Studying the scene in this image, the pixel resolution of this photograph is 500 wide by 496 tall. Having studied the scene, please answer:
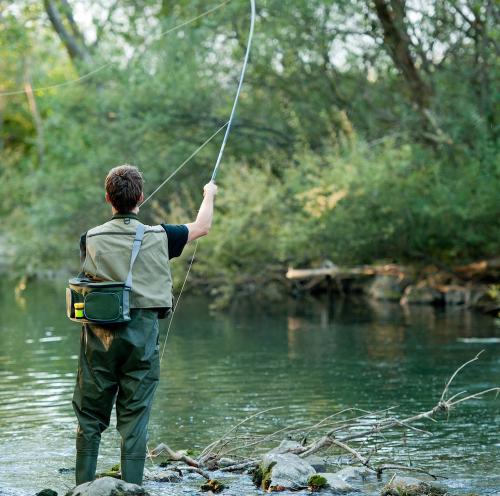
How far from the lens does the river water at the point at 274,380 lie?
8.02m

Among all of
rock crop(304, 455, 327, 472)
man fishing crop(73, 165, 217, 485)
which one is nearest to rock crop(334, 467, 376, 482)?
rock crop(304, 455, 327, 472)

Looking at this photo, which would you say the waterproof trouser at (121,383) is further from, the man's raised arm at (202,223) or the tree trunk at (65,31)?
the tree trunk at (65,31)

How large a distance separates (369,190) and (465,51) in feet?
14.9

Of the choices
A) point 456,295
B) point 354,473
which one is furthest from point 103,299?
point 456,295

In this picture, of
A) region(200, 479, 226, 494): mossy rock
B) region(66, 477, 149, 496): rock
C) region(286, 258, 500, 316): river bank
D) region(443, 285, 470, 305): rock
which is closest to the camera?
region(66, 477, 149, 496): rock

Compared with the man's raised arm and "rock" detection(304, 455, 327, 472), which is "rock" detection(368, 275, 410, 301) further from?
the man's raised arm

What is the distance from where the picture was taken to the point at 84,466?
600 cm

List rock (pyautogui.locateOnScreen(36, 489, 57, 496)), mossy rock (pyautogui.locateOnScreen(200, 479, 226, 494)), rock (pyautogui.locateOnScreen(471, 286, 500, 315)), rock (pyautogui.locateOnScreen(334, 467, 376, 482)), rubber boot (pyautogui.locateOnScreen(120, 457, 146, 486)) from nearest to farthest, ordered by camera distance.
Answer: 1. rubber boot (pyautogui.locateOnScreen(120, 457, 146, 486))
2. rock (pyautogui.locateOnScreen(36, 489, 57, 496))
3. mossy rock (pyautogui.locateOnScreen(200, 479, 226, 494))
4. rock (pyautogui.locateOnScreen(334, 467, 376, 482))
5. rock (pyautogui.locateOnScreen(471, 286, 500, 315))

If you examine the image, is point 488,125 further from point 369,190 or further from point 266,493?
point 266,493

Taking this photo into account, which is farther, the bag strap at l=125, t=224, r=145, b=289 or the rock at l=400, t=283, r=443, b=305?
the rock at l=400, t=283, r=443, b=305

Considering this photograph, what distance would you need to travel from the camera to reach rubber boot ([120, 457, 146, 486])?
5.94m

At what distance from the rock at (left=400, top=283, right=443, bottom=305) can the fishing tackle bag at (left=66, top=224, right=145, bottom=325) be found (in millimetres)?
18579

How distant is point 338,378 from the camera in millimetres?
12680

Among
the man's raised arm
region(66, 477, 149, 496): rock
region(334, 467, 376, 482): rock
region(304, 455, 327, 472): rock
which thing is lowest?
region(334, 467, 376, 482): rock
